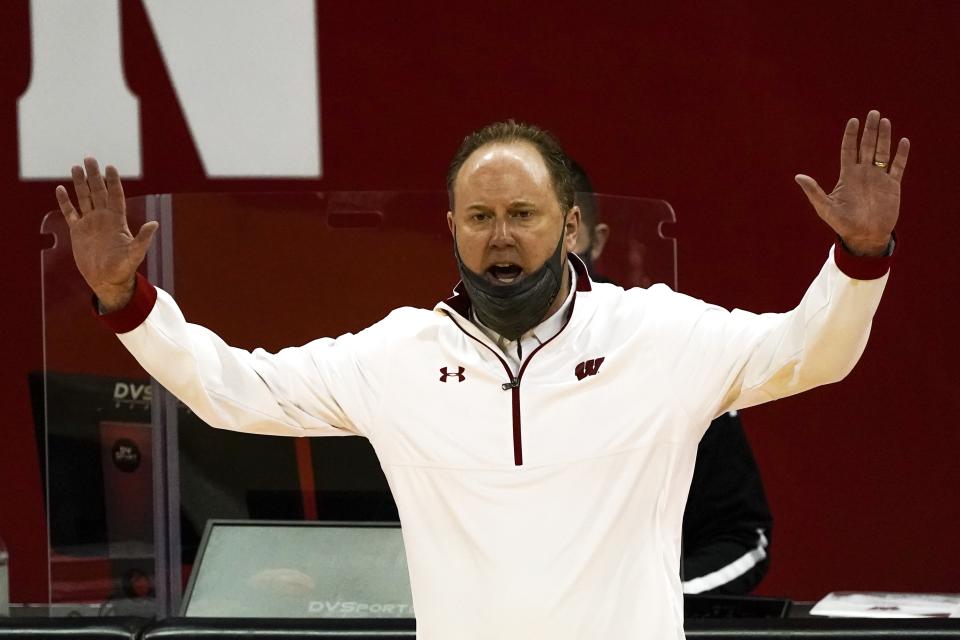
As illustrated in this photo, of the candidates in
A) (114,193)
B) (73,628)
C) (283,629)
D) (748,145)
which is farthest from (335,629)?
(748,145)

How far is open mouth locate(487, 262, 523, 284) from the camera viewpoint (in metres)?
2.39

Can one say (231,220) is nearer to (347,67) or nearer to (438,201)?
(438,201)

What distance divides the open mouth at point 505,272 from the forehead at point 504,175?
98 millimetres

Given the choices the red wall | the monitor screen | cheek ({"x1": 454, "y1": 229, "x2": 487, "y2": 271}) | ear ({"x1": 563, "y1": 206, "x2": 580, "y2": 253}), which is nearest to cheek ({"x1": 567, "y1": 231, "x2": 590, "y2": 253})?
the monitor screen

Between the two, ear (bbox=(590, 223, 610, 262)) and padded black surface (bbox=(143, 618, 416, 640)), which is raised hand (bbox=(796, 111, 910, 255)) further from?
ear (bbox=(590, 223, 610, 262))

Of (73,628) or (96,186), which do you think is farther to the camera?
(73,628)

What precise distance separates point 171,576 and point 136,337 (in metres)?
1.06

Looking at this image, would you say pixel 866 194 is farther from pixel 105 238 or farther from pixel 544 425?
pixel 105 238

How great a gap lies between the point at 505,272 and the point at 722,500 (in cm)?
128

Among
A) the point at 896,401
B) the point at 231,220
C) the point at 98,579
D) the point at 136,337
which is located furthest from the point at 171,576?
the point at 896,401

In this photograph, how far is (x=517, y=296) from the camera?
7.83ft

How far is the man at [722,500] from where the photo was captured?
342cm

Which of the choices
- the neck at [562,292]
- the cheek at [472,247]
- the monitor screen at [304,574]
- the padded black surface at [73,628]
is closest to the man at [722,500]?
the monitor screen at [304,574]

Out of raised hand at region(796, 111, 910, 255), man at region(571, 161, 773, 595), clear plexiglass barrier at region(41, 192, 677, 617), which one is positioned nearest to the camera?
raised hand at region(796, 111, 910, 255)
